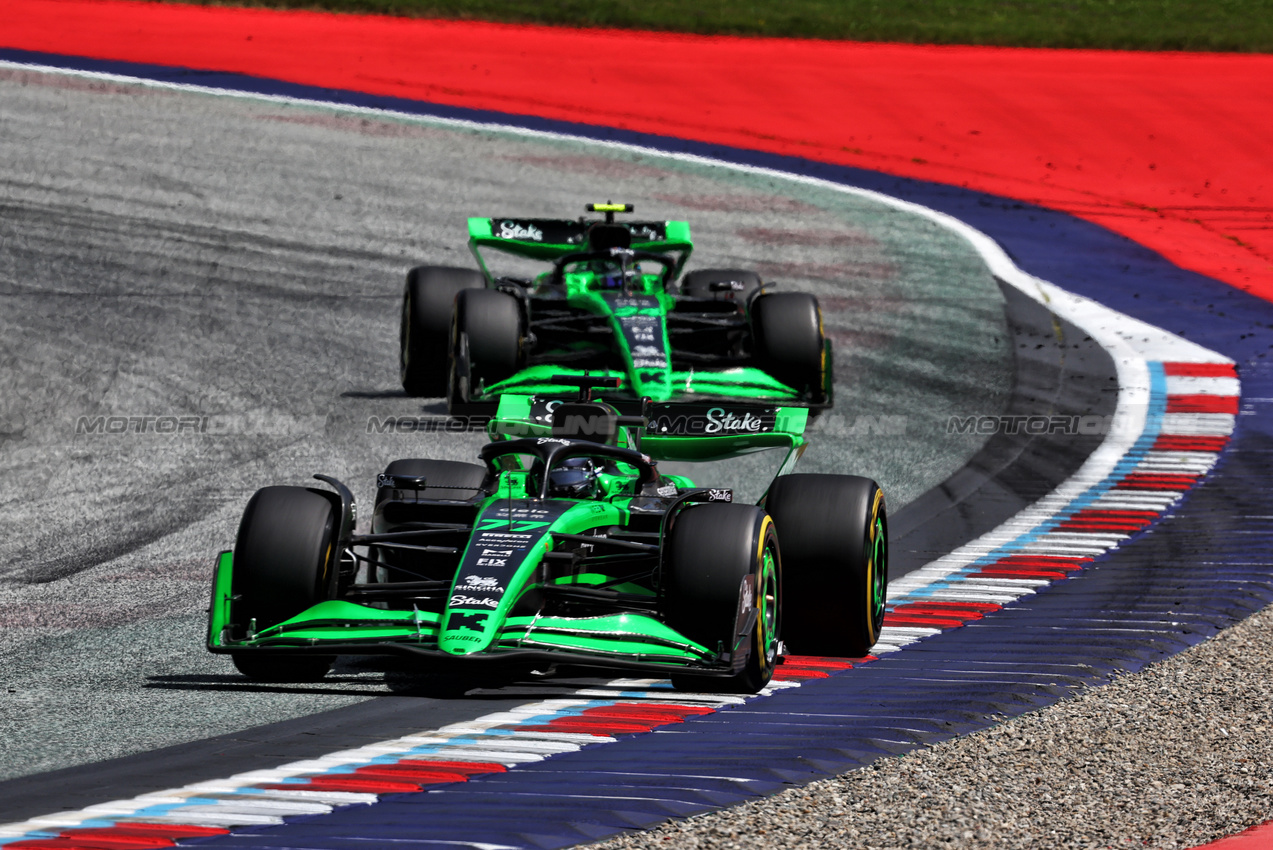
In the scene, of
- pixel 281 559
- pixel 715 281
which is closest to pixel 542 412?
pixel 281 559

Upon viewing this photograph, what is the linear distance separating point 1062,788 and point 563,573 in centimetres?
251

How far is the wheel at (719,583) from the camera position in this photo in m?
7.36

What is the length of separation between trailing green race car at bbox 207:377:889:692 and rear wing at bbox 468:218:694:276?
6.89 m

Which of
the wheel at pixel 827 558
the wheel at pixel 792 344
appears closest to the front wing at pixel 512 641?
the wheel at pixel 827 558

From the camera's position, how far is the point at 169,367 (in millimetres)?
16469

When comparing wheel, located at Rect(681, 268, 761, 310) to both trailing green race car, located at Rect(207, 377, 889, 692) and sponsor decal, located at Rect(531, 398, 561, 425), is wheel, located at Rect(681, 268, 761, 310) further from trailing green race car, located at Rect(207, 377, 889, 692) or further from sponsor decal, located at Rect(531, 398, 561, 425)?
trailing green race car, located at Rect(207, 377, 889, 692)

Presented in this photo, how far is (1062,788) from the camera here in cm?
638

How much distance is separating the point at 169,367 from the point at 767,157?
12.9m

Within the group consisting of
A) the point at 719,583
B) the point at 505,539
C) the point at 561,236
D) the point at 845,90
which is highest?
the point at 845,90

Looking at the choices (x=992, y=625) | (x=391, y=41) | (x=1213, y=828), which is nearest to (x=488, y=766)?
(x=1213, y=828)

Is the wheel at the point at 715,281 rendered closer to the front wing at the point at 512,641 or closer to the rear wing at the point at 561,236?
the rear wing at the point at 561,236

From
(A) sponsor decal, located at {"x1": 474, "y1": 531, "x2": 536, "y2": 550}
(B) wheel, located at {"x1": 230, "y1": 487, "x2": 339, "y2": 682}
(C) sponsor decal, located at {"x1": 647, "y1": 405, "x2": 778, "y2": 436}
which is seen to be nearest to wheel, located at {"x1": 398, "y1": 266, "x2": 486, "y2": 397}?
(C) sponsor decal, located at {"x1": 647, "y1": 405, "x2": 778, "y2": 436}

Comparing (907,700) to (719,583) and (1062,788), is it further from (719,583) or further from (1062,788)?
(1062,788)

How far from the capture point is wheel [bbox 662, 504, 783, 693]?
24.1ft
